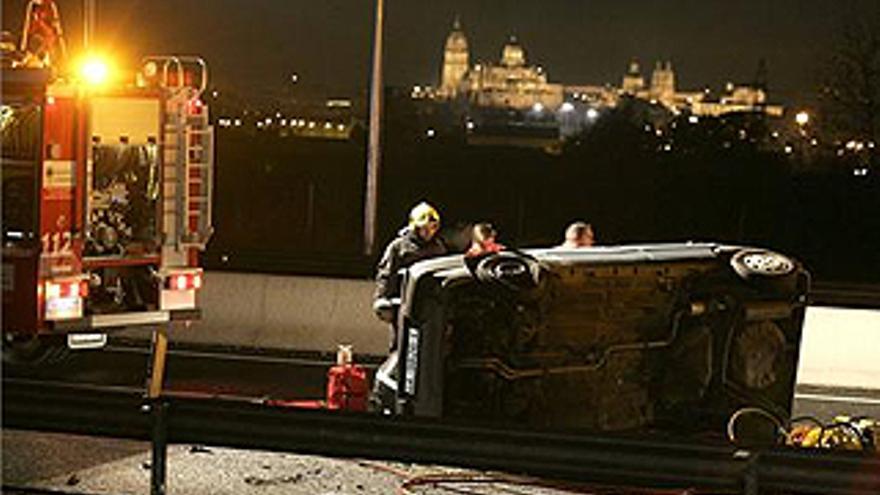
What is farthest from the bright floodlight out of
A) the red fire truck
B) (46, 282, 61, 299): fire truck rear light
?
(46, 282, 61, 299): fire truck rear light

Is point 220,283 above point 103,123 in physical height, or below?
below

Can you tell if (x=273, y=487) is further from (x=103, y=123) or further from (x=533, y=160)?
(x=533, y=160)

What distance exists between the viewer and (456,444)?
712 centimetres

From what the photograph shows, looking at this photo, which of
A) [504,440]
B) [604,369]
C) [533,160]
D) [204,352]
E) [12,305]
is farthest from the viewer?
[533,160]

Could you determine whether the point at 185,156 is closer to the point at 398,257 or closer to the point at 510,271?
the point at 398,257

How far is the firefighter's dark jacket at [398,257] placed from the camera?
12.5 meters

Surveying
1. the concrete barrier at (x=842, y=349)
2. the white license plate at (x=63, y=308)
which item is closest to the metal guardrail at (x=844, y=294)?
the concrete barrier at (x=842, y=349)

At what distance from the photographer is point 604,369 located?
10.9 meters

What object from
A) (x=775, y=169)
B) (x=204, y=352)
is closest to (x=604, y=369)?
(x=204, y=352)

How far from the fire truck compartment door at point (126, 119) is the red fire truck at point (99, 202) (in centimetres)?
1

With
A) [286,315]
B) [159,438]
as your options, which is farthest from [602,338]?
[286,315]

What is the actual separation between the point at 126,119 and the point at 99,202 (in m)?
0.71

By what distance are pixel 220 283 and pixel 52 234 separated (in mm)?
4081

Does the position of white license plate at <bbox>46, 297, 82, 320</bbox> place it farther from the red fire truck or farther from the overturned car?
the overturned car
